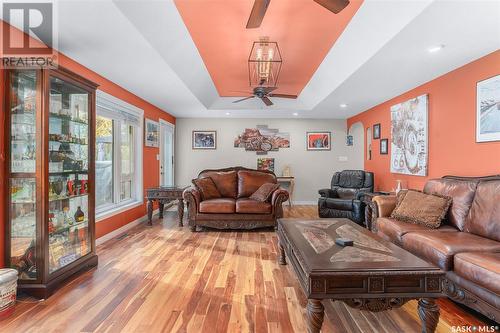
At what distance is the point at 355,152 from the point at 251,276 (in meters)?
5.43

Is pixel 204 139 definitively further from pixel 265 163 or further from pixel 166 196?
pixel 166 196

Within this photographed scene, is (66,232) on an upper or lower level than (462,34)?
lower

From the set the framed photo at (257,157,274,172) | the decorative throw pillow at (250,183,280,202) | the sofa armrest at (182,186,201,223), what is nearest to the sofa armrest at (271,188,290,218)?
the decorative throw pillow at (250,183,280,202)

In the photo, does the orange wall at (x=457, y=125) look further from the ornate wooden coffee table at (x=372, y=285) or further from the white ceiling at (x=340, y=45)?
the ornate wooden coffee table at (x=372, y=285)

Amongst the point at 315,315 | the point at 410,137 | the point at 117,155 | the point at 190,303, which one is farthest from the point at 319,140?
the point at 315,315

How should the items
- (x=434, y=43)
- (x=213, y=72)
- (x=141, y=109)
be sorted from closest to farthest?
(x=434, y=43)
(x=213, y=72)
(x=141, y=109)

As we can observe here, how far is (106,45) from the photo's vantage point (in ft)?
9.29

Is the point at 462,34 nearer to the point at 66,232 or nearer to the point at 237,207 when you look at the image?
the point at 237,207

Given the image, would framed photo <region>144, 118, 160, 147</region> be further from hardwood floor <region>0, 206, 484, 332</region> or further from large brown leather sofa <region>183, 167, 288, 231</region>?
hardwood floor <region>0, 206, 484, 332</region>

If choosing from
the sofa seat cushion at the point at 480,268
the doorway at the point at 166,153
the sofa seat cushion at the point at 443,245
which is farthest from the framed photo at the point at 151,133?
the sofa seat cushion at the point at 480,268

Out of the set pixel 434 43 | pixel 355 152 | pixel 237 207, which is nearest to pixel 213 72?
pixel 237 207

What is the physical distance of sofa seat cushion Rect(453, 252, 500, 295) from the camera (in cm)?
182

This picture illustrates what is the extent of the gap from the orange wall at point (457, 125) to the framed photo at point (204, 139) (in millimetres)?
4625

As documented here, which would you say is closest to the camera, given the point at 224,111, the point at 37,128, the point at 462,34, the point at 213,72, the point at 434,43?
the point at 37,128
